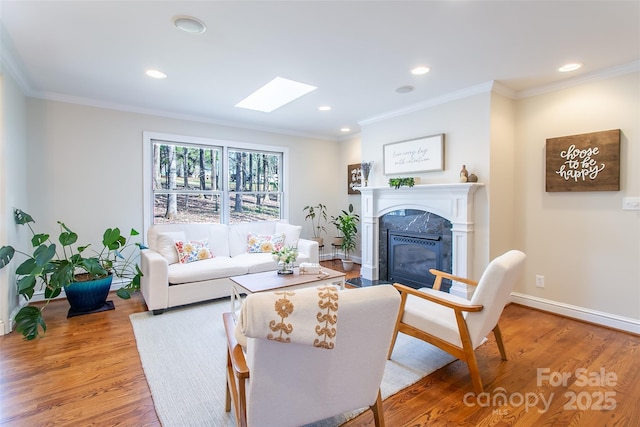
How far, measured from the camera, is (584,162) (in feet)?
10.2

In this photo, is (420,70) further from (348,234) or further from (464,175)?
(348,234)

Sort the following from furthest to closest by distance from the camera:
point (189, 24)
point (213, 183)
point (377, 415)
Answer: point (213, 183) < point (189, 24) < point (377, 415)

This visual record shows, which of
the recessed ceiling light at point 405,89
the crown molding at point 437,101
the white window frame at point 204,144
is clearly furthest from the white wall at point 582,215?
the white window frame at point 204,144

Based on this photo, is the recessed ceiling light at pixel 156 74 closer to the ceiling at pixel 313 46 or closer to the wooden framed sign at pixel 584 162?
the ceiling at pixel 313 46

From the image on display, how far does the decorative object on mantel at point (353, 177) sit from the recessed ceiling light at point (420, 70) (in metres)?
2.63

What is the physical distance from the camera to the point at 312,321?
1.17 metres

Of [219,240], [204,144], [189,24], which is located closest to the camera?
[189,24]

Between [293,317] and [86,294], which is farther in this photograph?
[86,294]

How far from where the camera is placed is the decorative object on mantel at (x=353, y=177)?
5.67m

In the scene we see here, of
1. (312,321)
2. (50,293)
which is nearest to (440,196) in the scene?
(312,321)

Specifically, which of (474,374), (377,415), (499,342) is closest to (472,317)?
(474,374)

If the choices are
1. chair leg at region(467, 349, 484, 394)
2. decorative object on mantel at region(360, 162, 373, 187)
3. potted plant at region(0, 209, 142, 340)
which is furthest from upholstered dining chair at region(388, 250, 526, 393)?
potted plant at region(0, 209, 142, 340)

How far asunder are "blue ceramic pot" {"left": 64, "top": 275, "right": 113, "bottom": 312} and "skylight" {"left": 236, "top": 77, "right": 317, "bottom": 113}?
2.70m

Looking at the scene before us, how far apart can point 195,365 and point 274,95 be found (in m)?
3.15
